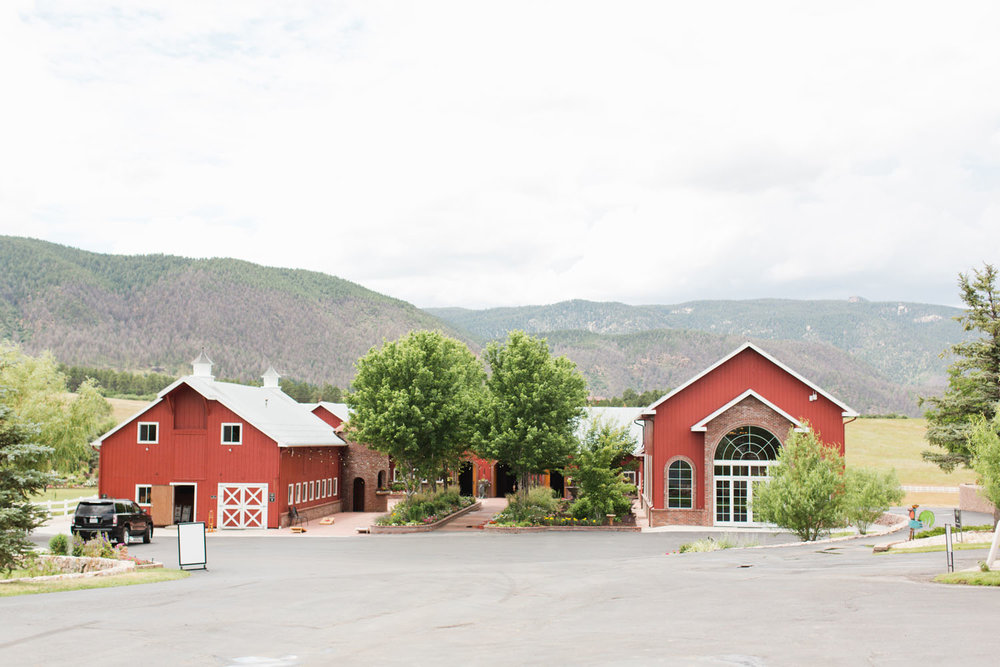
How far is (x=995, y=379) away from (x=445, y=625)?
27.8 meters

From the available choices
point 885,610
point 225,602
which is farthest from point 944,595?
point 225,602

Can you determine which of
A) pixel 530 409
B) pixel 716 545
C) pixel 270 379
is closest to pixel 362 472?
pixel 270 379

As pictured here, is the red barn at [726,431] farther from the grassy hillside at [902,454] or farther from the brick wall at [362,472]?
the grassy hillside at [902,454]

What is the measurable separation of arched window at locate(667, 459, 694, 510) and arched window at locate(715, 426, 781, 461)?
76.5 inches

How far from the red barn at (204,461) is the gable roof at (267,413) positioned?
0.10m

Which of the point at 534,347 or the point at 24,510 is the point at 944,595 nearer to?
the point at 24,510

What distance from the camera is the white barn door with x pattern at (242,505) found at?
4338 cm

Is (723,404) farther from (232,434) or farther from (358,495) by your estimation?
(232,434)

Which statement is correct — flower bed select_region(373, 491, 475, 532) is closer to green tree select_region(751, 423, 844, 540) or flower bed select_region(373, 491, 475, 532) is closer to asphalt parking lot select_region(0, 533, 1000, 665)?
asphalt parking lot select_region(0, 533, 1000, 665)

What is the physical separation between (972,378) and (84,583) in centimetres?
3096

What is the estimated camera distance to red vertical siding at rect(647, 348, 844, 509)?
43000 millimetres

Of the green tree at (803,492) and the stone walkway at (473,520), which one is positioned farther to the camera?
the stone walkway at (473,520)

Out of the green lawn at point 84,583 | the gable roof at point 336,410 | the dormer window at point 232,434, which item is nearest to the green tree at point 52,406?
the dormer window at point 232,434

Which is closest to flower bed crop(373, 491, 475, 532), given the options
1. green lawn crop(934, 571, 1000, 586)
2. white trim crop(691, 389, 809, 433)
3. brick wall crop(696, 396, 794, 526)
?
brick wall crop(696, 396, 794, 526)
